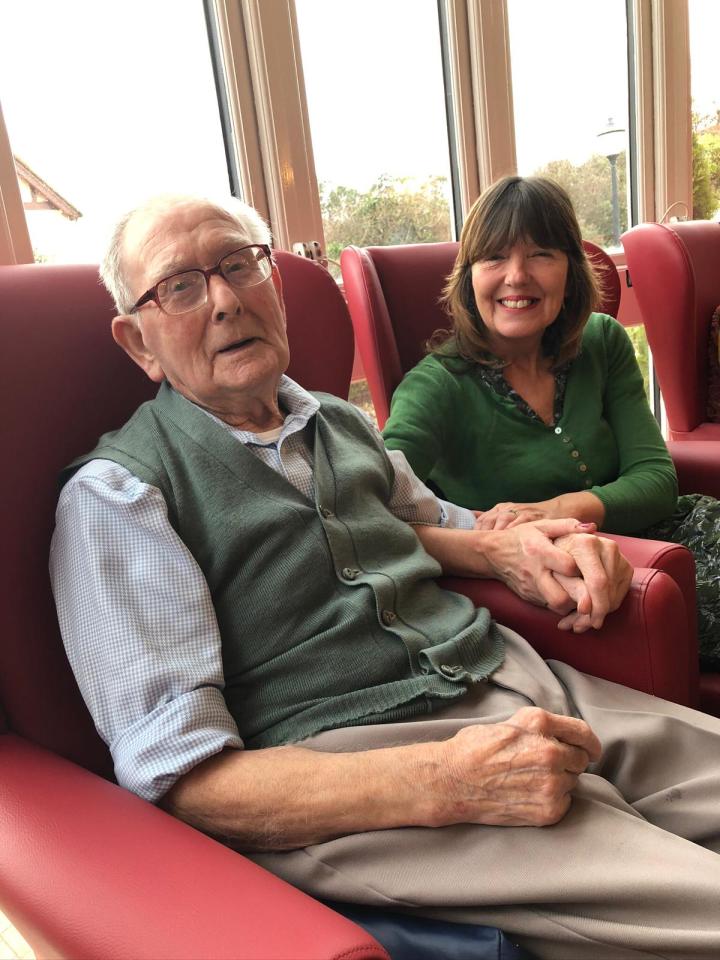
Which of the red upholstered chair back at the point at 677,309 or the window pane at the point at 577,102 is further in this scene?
the window pane at the point at 577,102

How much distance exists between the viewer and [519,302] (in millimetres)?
1749

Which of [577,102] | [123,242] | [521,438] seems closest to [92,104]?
[123,242]

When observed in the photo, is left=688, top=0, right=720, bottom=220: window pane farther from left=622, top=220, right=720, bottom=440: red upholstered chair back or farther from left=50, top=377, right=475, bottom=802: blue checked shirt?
left=50, top=377, right=475, bottom=802: blue checked shirt

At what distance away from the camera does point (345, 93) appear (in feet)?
9.09

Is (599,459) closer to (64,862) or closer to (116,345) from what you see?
(116,345)

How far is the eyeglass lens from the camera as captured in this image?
116cm

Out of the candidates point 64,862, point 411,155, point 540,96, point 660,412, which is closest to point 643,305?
point 411,155

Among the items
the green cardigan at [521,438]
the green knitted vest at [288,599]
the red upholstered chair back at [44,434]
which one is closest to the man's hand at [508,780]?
the green knitted vest at [288,599]

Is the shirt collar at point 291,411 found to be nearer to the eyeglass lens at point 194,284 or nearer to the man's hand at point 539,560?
the eyeglass lens at point 194,284

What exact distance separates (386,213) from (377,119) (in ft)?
1.05

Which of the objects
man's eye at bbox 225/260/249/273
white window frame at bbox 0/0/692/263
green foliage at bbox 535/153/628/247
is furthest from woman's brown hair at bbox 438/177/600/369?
green foliage at bbox 535/153/628/247

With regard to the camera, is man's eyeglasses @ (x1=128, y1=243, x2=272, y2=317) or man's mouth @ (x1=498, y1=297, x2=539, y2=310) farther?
man's mouth @ (x1=498, y1=297, x2=539, y2=310)

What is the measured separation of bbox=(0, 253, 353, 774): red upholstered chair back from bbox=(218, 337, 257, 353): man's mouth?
164mm

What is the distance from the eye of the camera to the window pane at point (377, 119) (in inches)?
106
